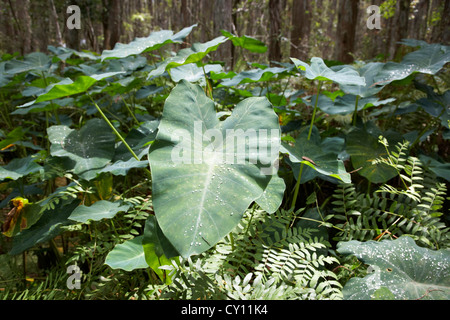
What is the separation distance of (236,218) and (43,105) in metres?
2.11

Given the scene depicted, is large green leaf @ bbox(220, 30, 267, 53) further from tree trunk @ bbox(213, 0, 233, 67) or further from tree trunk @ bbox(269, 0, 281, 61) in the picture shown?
tree trunk @ bbox(269, 0, 281, 61)

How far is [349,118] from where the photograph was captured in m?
2.69

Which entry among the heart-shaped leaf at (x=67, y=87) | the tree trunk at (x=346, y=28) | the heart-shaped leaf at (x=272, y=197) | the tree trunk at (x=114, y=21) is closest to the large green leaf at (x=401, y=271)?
the heart-shaped leaf at (x=272, y=197)

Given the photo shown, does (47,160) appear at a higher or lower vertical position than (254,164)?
lower

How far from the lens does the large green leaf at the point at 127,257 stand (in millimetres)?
1074

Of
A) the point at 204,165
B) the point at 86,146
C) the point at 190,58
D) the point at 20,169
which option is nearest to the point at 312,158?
the point at 204,165

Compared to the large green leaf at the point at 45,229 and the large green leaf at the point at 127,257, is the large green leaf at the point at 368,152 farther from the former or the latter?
the large green leaf at the point at 45,229

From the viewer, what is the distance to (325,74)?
1390 mm

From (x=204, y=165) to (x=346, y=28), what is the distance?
15.5 ft

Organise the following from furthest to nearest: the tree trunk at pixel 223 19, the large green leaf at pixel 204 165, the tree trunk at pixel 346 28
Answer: the tree trunk at pixel 346 28, the tree trunk at pixel 223 19, the large green leaf at pixel 204 165

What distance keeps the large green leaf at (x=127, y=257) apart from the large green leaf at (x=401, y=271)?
75cm

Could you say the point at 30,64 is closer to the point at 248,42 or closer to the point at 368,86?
the point at 248,42
